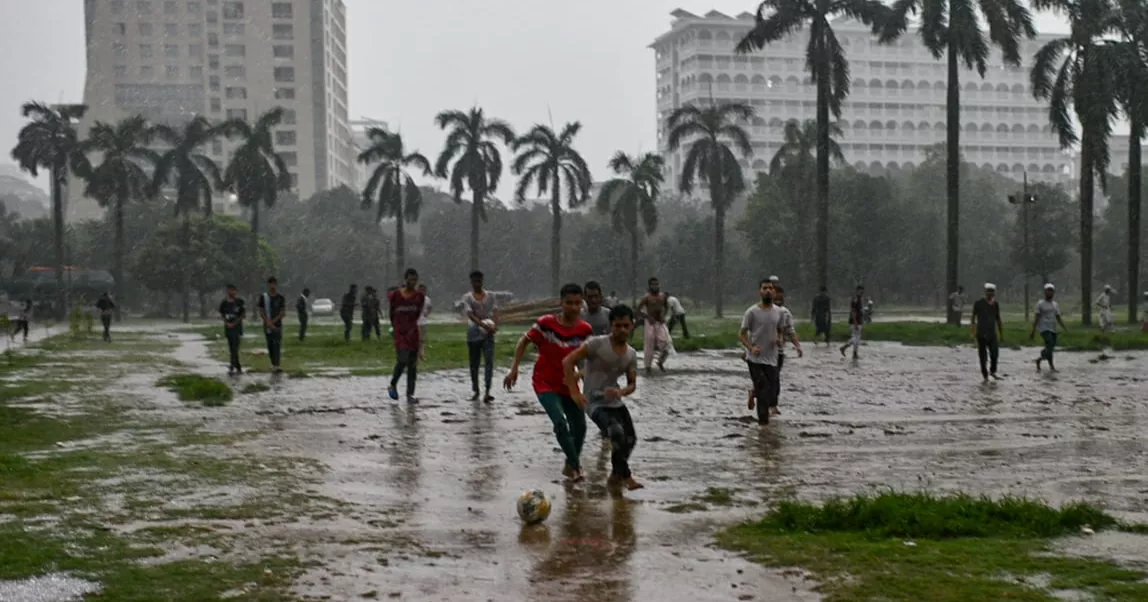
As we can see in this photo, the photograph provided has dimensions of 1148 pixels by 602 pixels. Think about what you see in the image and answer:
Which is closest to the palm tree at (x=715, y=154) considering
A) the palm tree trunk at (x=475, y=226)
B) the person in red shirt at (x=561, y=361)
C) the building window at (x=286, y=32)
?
the palm tree trunk at (x=475, y=226)

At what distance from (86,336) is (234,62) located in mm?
119042

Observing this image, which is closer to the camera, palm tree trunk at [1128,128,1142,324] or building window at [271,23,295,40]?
→ palm tree trunk at [1128,128,1142,324]

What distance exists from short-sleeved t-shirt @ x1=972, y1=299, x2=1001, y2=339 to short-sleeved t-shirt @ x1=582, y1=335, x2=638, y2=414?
40.4 ft

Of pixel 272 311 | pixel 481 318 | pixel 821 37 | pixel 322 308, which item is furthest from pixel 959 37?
pixel 322 308

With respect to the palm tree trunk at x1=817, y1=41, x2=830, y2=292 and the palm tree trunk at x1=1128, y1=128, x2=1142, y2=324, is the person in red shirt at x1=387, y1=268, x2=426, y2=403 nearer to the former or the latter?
the palm tree trunk at x1=817, y1=41, x2=830, y2=292

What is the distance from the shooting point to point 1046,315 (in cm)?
2288

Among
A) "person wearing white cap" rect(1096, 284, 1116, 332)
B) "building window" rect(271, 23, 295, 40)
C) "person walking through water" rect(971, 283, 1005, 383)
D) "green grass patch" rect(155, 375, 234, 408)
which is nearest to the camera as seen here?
"green grass patch" rect(155, 375, 234, 408)

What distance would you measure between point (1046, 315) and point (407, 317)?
37.8 feet

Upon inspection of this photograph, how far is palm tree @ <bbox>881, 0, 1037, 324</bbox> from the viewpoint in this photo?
41875 mm

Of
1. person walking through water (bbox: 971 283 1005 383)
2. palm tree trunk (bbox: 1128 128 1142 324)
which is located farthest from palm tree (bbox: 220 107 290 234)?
person walking through water (bbox: 971 283 1005 383)

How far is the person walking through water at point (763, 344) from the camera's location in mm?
14938

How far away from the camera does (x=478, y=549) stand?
8.03 metres

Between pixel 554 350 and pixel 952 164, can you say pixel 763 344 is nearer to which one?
pixel 554 350

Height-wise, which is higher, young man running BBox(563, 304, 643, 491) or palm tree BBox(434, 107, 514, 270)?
palm tree BBox(434, 107, 514, 270)
